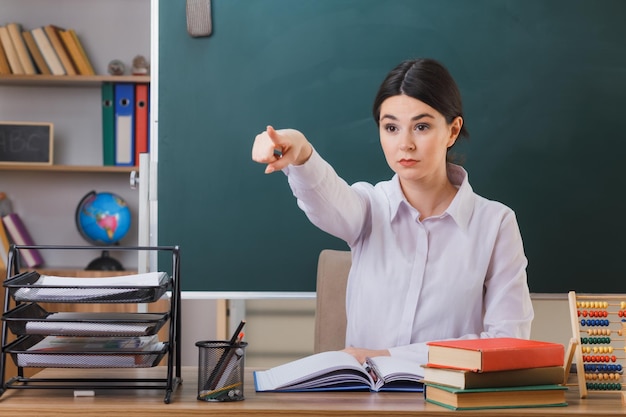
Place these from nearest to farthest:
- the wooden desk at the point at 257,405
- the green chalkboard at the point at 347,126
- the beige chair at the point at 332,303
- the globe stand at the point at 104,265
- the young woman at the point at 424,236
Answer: the wooden desk at the point at 257,405 < the young woman at the point at 424,236 < the beige chair at the point at 332,303 < the green chalkboard at the point at 347,126 < the globe stand at the point at 104,265


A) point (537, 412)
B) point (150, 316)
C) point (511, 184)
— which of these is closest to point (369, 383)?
point (537, 412)

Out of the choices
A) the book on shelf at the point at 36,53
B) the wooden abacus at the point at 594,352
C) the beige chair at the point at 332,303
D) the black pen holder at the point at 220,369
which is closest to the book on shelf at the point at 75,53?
the book on shelf at the point at 36,53

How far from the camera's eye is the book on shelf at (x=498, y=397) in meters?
1.15

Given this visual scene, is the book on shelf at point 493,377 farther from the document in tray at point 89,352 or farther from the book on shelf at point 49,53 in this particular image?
the book on shelf at point 49,53

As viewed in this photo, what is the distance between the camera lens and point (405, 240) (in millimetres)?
1759

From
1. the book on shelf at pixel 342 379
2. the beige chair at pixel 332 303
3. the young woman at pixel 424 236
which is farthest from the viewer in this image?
the beige chair at pixel 332 303

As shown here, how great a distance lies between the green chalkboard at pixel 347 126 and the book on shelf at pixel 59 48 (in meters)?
1.52

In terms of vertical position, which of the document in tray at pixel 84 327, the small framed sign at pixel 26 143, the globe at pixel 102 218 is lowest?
the document in tray at pixel 84 327

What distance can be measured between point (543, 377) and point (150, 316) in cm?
63

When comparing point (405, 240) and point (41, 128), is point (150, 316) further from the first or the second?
point (41, 128)

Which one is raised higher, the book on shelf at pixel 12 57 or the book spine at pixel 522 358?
the book on shelf at pixel 12 57

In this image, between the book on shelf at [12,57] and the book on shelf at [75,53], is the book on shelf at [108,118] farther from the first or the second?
the book on shelf at [12,57]

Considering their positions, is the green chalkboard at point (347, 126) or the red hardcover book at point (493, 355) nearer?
the red hardcover book at point (493, 355)

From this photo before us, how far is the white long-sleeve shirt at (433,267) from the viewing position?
1.67 metres
